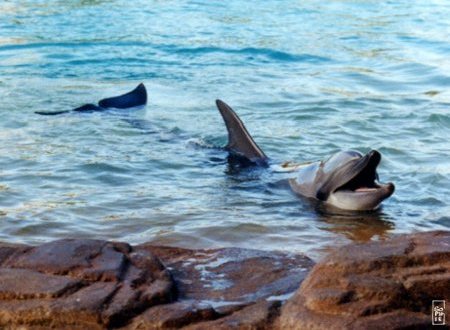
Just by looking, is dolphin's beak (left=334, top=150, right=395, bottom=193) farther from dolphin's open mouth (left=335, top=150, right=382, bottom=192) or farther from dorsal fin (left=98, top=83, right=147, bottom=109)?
dorsal fin (left=98, top=83, right=147, bottom=109)

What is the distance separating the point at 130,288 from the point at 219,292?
0.46m

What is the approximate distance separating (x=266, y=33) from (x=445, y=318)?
12.0m

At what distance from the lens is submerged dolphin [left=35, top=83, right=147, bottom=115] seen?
30.8 feet

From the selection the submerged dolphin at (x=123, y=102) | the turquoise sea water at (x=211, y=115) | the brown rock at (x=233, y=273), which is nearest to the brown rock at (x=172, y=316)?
the brown rock at (x=233, y=273)

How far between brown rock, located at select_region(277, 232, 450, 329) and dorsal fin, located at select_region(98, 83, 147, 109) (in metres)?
6.06

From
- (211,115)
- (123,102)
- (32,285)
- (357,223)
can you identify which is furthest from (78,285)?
(211,115)

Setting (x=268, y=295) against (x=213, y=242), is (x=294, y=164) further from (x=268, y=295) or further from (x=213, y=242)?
(x=268, y=295)

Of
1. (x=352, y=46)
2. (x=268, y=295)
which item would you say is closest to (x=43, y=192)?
(x=268, y=295)

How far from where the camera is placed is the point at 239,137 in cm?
756

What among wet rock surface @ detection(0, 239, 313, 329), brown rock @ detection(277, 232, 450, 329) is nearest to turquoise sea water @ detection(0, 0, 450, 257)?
wet rock surface @ detection(0, 239, 313, 329)

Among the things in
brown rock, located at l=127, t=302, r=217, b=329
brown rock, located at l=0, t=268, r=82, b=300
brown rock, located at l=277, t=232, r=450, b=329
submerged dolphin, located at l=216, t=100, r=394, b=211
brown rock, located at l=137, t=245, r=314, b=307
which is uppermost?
brown rock, located at l=277, t=232, r=450, b=329

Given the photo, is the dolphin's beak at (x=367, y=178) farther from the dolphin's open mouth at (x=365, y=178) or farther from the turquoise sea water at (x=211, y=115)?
the turquoise sea water at (x=211, y=115)

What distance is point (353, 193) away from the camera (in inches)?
248

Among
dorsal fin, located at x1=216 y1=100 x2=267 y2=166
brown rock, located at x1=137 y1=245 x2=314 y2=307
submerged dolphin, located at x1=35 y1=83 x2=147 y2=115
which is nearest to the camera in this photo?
brown rock, located at x1=137 y1=245 x2=314 y2=307
